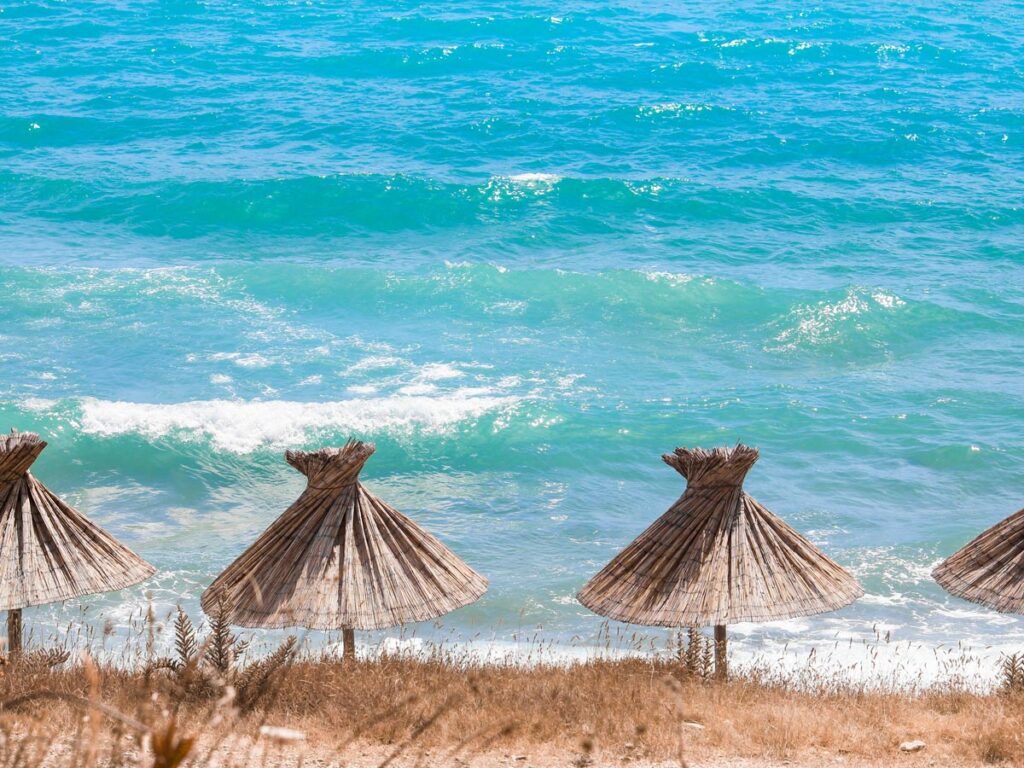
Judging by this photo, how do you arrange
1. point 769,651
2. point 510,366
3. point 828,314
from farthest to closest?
point 828,314, point 510,366, point 769,651

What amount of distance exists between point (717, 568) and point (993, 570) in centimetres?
227

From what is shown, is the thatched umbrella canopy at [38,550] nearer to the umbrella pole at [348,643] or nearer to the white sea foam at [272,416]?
the umbrella pole at [348,643]

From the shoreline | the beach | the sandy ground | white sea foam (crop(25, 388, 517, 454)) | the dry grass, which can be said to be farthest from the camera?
white sea foam (crop(25, 388, 517, 454))

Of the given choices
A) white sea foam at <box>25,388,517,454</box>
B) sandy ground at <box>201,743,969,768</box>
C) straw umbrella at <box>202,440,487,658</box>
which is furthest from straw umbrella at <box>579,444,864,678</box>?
white sea foam at <box>25,388,517,454</box>

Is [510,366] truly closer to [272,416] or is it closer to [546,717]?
[272,416]

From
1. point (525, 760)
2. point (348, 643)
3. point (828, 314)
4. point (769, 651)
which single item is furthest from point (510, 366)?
point (525, 760)

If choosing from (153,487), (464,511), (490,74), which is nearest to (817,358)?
(464,511)

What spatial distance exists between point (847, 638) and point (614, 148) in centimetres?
2559

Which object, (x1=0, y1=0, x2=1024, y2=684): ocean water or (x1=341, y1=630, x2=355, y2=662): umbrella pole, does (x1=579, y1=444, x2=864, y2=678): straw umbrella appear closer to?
(x1=341, y1=630, x2=355, y2=662): umbrella pole

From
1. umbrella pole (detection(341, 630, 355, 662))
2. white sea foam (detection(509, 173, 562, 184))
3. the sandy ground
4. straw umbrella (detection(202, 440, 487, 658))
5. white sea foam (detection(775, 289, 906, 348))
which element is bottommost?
the sandy ground

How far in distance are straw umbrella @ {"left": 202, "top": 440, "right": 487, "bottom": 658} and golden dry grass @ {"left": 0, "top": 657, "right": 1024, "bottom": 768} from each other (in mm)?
458

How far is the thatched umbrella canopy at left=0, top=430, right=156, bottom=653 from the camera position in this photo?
10352mm

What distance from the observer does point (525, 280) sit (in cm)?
2719

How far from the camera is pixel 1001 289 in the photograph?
86.7 ft
